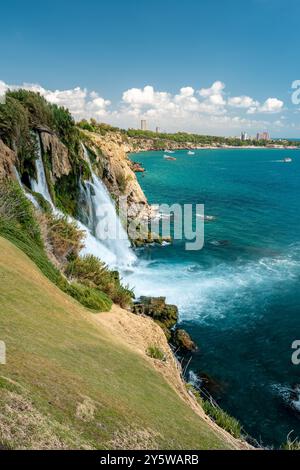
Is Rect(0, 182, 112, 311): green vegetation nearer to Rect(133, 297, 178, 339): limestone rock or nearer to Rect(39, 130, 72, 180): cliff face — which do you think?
Rect(133, 297, 178, 339): limestone rock

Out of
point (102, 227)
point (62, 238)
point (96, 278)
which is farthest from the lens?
point (102, 227)

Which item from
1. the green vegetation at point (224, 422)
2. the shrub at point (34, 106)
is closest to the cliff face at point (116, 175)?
the shrub at point (34, 106)

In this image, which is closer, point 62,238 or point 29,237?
point 29,237

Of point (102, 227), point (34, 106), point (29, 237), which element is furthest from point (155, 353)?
point (34, 106)

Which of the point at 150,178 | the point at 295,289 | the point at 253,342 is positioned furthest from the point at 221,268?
the point at 150,178

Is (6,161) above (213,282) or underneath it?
above

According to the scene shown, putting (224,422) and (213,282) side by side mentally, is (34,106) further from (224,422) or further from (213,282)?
(224,422)
